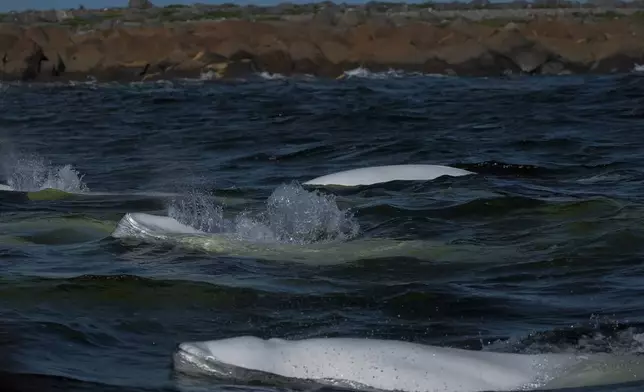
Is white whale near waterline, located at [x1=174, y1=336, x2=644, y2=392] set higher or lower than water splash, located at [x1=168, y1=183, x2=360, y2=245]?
higher

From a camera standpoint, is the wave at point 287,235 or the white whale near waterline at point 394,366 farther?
the wave at point 287,235

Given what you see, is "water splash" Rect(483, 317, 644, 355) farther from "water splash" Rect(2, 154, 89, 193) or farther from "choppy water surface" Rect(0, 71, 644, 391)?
"water splash" Rect(2, 154, 89, 193)

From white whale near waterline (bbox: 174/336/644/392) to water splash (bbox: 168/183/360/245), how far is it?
3198mm

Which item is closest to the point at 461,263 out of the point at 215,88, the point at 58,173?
the point at 58,173

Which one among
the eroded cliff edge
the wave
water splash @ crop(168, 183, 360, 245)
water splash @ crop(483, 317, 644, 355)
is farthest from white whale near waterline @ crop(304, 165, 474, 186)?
the eroded cliff edge

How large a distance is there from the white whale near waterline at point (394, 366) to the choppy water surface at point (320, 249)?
173mm

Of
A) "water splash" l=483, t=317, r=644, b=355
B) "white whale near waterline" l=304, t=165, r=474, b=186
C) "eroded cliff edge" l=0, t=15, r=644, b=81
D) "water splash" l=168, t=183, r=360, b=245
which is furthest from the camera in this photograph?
"eroded cliff edge" l=0, t=15, r=644, b=81

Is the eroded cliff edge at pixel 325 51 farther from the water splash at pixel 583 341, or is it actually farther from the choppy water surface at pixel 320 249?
the water splash at pixel 583 341

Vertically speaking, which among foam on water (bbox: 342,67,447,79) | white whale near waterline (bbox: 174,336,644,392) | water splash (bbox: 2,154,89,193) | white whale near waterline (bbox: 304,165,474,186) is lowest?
foam on water (bbox: 342,67,447,79)

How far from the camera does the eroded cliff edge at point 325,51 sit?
31.3 metres

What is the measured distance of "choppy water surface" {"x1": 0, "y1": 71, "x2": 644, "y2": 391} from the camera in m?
5.86

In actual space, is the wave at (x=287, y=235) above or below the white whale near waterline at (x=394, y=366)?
below

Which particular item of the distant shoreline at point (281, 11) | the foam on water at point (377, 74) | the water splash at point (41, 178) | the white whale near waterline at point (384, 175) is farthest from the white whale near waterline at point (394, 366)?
the distant shoreline at point (281, 11)

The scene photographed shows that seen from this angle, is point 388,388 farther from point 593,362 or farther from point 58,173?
point 58,173
